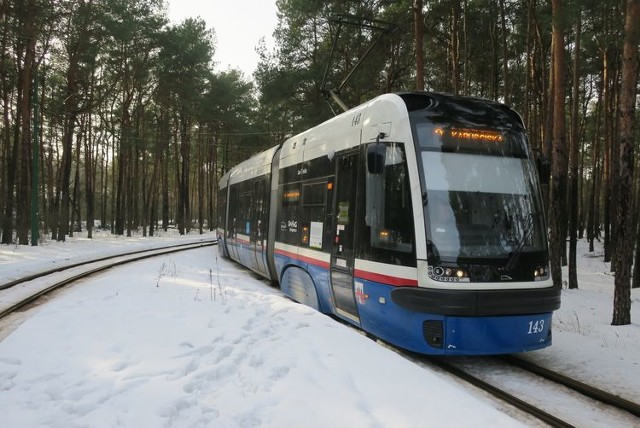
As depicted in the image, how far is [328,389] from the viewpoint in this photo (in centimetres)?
397

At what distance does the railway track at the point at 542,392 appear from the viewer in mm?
4195

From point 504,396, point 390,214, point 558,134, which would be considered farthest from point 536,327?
point 558,134

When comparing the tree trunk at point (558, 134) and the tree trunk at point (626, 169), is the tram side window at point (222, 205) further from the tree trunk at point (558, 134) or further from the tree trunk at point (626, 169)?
the tree trunk at point (626, 169)

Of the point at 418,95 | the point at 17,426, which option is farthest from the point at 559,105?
the point at 17,426

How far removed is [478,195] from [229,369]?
340 centimetres

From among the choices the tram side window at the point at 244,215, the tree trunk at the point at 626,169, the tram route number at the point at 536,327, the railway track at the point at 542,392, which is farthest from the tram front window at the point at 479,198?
the tram side window at the point at 244,215

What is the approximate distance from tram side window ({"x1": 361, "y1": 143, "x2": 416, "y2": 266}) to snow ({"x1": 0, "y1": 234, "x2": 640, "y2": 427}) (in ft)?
3.56

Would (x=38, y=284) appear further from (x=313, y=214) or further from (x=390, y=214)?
(x=390, y=214)

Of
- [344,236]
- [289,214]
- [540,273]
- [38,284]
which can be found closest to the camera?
[540,273]

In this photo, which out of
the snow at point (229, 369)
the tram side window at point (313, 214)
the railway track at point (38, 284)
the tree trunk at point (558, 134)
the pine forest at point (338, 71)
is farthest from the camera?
the pine forest at point (338, 71)

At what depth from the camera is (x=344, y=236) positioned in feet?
22.2

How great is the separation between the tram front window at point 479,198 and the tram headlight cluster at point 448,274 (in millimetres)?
79

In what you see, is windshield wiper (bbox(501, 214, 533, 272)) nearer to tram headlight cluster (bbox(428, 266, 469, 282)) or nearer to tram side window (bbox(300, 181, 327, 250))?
tram headlight cluster (bbox(428, 266, 469, 282))

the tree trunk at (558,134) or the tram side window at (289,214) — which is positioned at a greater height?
the tree trunk at (558,134)
